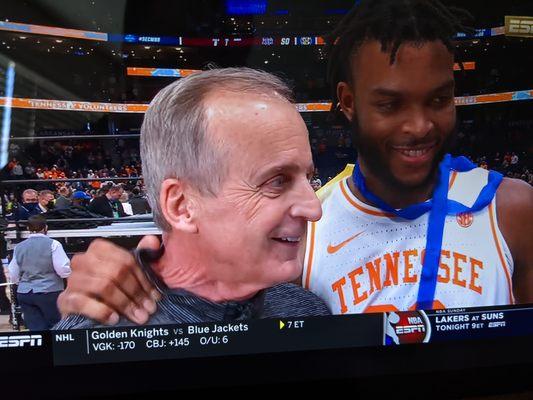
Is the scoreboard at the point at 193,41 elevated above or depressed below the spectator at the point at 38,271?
above

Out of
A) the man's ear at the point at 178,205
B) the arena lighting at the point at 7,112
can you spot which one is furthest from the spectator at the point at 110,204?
the arena lighting at the point at 7,112

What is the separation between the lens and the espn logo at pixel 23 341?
1.44 m

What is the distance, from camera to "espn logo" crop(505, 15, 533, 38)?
163 centimetres

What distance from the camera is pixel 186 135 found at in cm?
136

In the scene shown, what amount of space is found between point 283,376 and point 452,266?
2.04 feet

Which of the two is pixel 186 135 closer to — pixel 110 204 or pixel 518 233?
pixel 110 204

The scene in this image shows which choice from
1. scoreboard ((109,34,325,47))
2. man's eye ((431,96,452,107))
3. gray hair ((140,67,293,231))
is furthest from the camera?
man's eye ((431,96,452,107))

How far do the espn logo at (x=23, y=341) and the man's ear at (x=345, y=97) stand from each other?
1.10 meters

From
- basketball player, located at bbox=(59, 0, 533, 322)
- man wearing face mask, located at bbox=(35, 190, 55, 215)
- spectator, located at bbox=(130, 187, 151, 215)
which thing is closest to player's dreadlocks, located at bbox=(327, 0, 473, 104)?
basketball player, located at bbox=(59, 0, 533, 322)

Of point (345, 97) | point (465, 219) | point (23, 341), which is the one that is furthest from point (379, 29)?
point (23, 341)

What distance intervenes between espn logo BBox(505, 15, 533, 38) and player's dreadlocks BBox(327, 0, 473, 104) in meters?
0.27

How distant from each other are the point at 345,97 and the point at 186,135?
1.69ft

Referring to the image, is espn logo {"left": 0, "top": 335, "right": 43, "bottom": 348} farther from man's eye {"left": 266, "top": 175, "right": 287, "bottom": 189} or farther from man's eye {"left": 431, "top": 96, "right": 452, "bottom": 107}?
man's eye {"left": 431, "top": 96, "right": 452, "bottom": 107}

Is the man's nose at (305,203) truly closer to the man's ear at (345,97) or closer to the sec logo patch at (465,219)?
the man's ear at (345,97)
